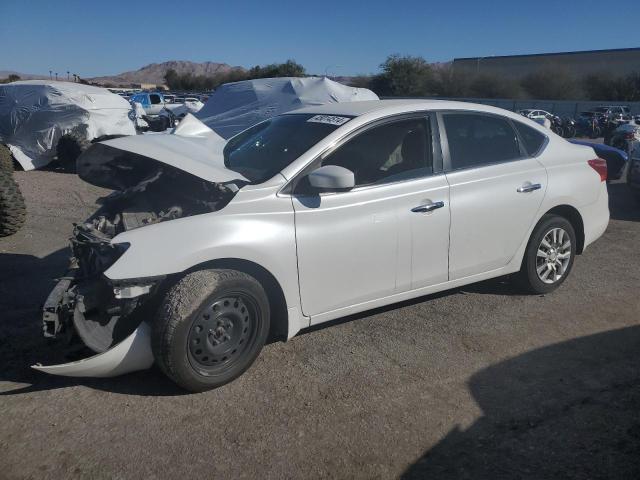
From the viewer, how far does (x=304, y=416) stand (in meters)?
3.31

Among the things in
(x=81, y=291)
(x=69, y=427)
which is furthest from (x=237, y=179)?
(x=69, y=427)

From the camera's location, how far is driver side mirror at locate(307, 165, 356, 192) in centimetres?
359

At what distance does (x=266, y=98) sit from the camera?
1580 cm

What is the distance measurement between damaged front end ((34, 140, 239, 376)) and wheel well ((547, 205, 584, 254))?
3068 mm

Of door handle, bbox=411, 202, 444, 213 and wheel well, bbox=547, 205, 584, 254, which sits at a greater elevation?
door handle, bbox=411, 202, 444, 213

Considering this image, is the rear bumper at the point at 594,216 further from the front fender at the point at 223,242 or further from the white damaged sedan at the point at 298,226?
the front fender at the point at 223,242

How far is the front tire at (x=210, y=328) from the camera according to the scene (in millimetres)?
3295

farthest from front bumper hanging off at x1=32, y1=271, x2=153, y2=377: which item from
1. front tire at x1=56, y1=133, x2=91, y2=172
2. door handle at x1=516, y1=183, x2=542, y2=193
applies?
front tire at x1=56, y1=133, x2=91, y2=172

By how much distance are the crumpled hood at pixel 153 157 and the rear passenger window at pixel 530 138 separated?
261 cm

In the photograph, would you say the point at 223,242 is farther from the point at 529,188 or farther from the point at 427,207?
the point at 529,188

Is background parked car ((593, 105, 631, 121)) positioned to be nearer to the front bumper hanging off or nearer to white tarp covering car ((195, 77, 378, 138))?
white tarp covering car ((195, 77, 378, 138))

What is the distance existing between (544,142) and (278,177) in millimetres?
2686

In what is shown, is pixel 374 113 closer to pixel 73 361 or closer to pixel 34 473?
pixel 73 361

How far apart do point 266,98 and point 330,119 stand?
12.0m
